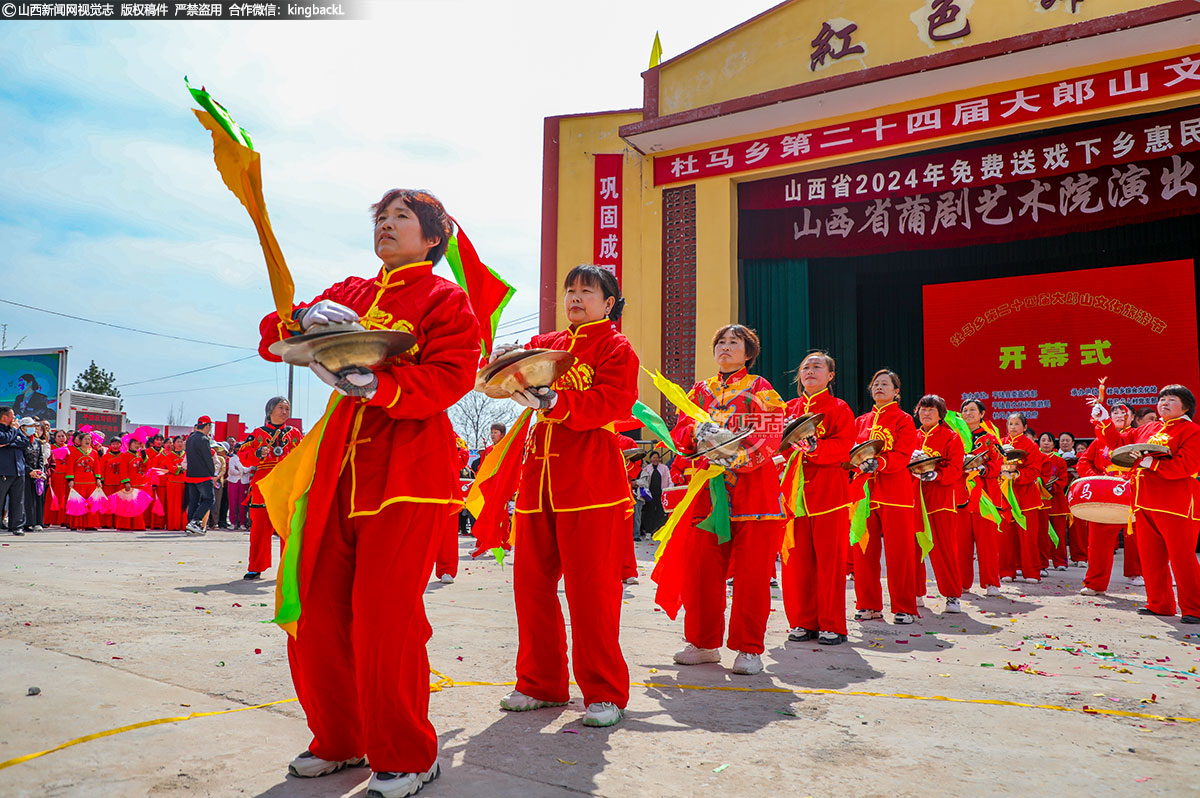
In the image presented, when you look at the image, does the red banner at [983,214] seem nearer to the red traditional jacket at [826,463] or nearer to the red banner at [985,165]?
the red banner at [985,165]

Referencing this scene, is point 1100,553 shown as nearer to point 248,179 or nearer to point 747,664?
point 747,664

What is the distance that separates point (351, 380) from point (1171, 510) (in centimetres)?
698

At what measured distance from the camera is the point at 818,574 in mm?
5281

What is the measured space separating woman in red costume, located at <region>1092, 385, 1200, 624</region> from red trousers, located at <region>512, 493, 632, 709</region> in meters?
5.52

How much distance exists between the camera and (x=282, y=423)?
7910mm

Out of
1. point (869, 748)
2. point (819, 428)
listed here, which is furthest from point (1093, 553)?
point (869, 748)

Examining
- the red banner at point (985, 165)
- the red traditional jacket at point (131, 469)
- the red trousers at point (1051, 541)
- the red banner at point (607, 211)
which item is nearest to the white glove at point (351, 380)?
the red trousers at point (1051, 541)

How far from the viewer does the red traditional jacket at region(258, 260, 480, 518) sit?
244cm

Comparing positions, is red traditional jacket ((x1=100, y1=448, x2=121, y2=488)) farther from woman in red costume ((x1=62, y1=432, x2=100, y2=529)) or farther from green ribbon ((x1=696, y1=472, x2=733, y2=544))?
green ribbon ((x1=696, y1=472, x2=733, y2=544))

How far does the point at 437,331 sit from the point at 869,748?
2002 millimetres

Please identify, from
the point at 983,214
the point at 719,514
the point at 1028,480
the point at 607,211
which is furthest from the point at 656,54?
the point at 719,514

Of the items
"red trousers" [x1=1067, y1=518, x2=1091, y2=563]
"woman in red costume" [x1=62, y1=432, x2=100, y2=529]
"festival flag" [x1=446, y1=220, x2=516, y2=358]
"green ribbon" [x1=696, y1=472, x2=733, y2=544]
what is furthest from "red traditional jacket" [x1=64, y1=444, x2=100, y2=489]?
"red trousers" [x1=1067, y1=518, x2=1091, y2=563]

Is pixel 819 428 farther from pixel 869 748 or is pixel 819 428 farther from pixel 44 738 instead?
pixel 44 738

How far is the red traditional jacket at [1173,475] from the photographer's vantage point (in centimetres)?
673
